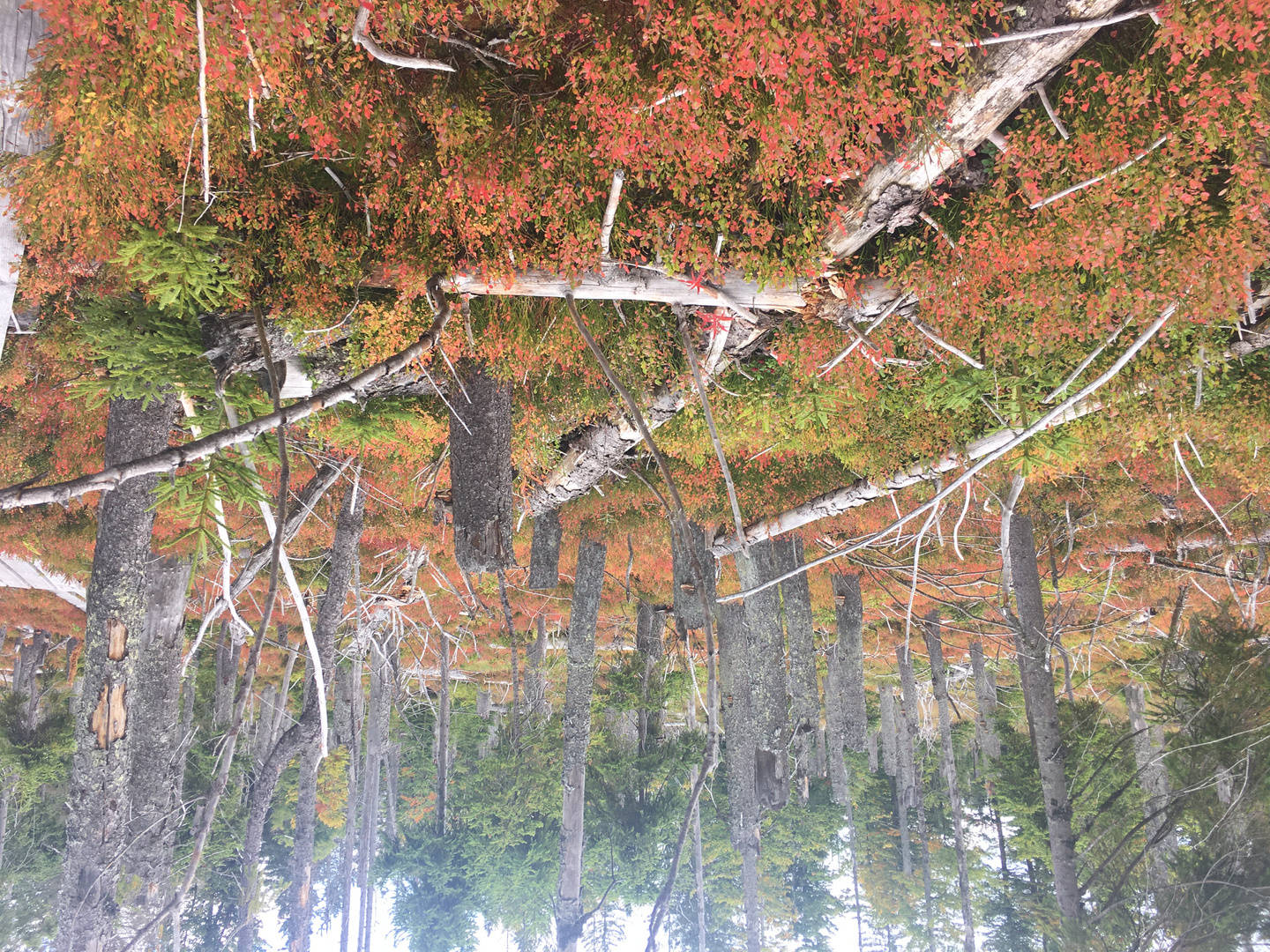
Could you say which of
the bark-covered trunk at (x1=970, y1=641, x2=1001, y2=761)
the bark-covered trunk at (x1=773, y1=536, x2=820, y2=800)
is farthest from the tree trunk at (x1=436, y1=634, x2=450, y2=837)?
the bark-covered trunk at (x1=970, y1=641, x2=1001, y2=761)

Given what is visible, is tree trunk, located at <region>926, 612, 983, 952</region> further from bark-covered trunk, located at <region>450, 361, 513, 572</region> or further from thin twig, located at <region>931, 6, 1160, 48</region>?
thin twig, located at <region>931, 6, 1160, 48</region>

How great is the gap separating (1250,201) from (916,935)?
19925mm

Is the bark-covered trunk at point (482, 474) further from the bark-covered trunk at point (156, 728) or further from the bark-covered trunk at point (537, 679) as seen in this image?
the bark-covered trunk at point (537, 679)

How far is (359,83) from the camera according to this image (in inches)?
102

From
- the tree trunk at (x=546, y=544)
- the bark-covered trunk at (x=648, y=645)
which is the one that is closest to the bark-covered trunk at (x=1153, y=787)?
the tree trunk at (x=546, y=544)

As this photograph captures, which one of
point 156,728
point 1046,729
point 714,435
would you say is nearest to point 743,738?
point 1046,729

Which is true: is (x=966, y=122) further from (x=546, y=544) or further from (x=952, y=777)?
(x=952, y=777)

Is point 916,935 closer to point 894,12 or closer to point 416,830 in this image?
point 416,830

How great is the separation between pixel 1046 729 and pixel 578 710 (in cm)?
559

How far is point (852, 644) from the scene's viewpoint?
1290 centimetres

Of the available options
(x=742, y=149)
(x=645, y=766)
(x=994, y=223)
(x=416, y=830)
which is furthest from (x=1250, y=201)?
(x=416, y=830)

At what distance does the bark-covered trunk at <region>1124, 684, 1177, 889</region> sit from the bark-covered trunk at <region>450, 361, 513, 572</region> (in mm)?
Result: 6704

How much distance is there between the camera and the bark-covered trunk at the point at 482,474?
4188 mm

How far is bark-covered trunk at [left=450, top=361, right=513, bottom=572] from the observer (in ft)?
13.7
